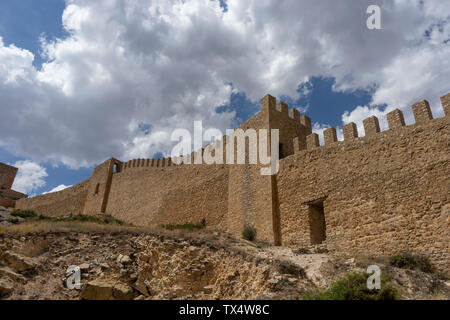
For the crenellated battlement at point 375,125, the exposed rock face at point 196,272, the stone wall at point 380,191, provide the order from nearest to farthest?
the exposed rock face at point 196,272
the stone wall at point 380,191
the crenellated battlement at point 375,125

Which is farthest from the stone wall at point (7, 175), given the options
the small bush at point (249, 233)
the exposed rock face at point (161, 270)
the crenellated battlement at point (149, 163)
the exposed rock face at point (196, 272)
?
the exposed rock face at point (196, 272)

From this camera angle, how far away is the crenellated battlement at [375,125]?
930 centimetres

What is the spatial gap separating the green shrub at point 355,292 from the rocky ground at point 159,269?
23.4 inches

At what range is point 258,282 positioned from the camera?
733 cm

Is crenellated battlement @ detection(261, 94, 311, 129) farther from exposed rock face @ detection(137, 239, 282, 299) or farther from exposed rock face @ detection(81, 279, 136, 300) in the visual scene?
exposed rock face @ detection(81, 279, 136, 300)

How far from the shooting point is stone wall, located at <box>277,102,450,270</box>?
851cm

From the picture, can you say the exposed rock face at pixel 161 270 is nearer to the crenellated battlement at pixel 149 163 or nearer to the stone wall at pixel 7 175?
the crenellated battlement at pixel 149 163

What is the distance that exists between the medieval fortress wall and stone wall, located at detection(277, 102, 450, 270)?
1.0 inches

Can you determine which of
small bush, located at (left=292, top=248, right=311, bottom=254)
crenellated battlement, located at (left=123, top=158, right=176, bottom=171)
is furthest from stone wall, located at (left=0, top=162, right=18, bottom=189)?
small bush, located at (left=292, top=248, right=311, bottom=254)

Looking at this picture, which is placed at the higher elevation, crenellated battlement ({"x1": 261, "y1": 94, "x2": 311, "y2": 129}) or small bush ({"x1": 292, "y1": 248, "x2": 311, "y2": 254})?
crenellated battlement ({"x1": 261, "y1": 94, "x2": 311, "y2": 129})

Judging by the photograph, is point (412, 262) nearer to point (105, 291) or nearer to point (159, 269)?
point (159, 269)

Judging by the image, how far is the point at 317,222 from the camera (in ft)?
37.7

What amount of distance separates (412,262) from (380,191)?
7.27 feet
